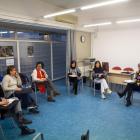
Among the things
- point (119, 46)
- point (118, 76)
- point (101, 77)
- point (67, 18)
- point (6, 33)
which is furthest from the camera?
point (119, 46)

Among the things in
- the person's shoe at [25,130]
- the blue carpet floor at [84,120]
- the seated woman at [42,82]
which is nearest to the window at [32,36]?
the seated woman at [42,82]

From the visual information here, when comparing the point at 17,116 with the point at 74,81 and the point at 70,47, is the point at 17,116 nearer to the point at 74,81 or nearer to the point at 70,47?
the point at 74,81

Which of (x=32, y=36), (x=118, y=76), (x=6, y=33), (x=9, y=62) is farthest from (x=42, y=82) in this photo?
(x=118, y=76)

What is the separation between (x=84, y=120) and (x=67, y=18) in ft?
12.9

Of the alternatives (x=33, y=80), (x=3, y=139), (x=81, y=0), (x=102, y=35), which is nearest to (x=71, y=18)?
(x=81, y=0)

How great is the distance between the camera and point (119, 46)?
6.91 meters

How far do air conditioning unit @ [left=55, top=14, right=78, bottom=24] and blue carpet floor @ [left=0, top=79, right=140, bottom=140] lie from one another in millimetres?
2873

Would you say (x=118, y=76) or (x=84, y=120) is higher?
(x=118, y=76)

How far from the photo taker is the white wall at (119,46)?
6480 millimetres

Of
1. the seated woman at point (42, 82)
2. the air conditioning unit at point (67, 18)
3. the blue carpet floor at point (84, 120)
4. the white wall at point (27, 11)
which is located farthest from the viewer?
the air conditioning unit at point (67, 18)

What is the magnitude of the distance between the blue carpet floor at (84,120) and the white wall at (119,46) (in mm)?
2517

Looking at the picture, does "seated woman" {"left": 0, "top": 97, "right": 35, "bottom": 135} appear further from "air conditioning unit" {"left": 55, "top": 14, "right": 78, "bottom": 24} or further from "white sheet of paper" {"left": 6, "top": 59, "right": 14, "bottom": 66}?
"air conditioning unit" {"left": 55, "top": 14, "right": 78, "bottom": 24}

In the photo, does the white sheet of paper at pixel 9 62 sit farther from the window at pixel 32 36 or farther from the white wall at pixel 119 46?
the white wall at pixel 119 46

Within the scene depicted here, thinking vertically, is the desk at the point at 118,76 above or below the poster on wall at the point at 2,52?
below
